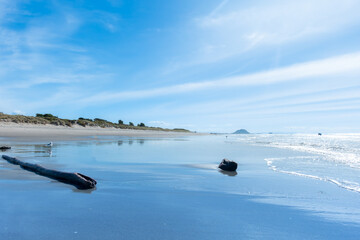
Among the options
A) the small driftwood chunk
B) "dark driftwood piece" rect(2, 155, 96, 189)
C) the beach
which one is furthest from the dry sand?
the small driftwood chunk

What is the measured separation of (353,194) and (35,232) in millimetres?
7353

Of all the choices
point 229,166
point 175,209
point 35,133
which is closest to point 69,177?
point 175,209

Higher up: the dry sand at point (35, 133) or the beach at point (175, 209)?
the dry sand at point (35, 133)

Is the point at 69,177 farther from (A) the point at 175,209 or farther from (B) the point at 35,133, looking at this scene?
(B) the point at 35,133

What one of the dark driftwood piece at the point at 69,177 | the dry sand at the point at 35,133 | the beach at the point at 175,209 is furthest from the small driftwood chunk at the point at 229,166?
the dry sand at the point at 35,133

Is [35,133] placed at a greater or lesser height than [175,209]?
greater

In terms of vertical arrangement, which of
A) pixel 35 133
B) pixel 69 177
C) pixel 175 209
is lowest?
pixel 175 209

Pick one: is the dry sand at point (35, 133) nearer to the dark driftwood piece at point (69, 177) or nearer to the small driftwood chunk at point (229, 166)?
the dark driftwood piece at point (69, 177)

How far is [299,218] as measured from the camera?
438 cm

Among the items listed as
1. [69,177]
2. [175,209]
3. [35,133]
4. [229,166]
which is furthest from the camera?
[35,133]

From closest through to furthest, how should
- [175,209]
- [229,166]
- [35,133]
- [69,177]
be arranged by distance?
[175,209], [69,177], [229,166], [35,133]

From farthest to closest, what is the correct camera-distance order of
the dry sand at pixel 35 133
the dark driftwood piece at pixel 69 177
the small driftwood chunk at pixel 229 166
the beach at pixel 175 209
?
1. the dry sand at pixel 35 133
2. the small driftwood chunk at pixel 229 166
3. the dark driftwood piece at pixel 69 177
4. the beach at pixel 175 209

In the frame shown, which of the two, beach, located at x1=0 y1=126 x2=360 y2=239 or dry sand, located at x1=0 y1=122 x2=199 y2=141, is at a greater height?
dry sand, located at x1=0 y1=122 x2=199 y2=141

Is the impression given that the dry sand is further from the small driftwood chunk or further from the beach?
the small driftwood chunk
